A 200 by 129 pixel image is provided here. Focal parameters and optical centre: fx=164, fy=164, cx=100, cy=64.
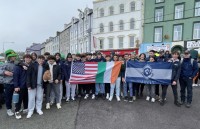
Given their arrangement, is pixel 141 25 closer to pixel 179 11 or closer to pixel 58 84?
pixel 179 11

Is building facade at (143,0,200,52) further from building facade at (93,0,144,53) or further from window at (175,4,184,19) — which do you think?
building facade at (93,0,144,53)

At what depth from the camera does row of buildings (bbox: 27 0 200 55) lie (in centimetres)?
2255

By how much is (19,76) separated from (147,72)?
4.60 meters

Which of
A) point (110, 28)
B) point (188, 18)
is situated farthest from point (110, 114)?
point (110, 28)

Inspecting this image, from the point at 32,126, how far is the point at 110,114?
7.69 ft

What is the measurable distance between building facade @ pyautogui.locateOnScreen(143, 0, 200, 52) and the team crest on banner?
18.6 m

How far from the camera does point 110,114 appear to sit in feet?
17.5

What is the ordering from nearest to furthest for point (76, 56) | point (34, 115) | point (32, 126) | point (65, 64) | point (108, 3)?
point (32, 126) < point (34, 115) < point (65, 64) < point (76, 56) < point (108, 3)

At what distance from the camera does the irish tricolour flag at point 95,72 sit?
6.61 metres

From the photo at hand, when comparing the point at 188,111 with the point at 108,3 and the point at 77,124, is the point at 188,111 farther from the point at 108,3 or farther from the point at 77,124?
the point at 108,3

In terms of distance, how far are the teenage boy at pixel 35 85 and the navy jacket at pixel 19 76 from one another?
200mm

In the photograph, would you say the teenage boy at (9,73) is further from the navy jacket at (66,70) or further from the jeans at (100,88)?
the jeans at (100,88)

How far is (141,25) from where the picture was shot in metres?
25.8

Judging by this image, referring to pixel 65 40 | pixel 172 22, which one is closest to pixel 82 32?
pixel 65 40
